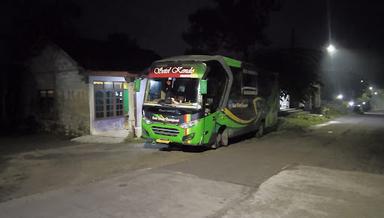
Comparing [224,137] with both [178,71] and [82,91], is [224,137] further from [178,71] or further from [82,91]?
[82,91]

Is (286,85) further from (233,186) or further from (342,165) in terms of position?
(233,186)

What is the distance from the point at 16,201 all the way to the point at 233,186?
4371 mm

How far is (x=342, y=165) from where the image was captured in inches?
405

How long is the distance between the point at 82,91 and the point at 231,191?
11.9 m

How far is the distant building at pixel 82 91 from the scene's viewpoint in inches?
671

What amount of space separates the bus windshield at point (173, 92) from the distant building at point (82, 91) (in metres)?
3.49

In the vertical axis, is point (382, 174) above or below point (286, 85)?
below

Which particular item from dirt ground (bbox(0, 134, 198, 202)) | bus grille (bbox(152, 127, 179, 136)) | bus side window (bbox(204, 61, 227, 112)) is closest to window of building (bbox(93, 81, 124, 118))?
dirt ground (bbox(0, 134, 198, 202))

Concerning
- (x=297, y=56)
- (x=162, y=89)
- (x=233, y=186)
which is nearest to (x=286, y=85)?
(x=297, y=56)

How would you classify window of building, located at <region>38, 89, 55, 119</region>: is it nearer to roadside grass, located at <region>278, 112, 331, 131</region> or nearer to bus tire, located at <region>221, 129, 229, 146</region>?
bus tire, located at <region>221, 129, 229, 146</region>

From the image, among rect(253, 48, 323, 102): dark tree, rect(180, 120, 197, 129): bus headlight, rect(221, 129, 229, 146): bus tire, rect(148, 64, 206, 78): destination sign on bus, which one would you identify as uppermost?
rect(253, 48, 323, 102): dark tree

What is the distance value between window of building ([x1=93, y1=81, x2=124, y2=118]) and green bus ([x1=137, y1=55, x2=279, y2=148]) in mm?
5410

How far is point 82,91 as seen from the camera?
1728 cm

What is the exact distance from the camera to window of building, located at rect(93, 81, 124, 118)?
17578 millimetres
